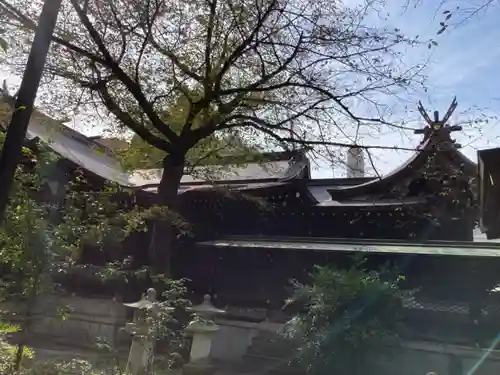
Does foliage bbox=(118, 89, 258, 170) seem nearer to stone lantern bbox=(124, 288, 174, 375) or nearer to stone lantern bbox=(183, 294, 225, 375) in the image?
stone lantern bbox=(183, 294, 225, 375)

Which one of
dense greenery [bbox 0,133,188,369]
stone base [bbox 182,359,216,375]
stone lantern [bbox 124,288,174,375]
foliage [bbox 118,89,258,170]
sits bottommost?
stone base [bbox 182,359,216,375]

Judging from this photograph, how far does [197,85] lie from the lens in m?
10.6

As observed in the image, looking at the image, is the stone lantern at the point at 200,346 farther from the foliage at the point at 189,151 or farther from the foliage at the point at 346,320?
the foliage at the point at 189,151

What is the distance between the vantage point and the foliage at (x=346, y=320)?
25.0ft

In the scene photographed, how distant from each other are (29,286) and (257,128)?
6.29 meters

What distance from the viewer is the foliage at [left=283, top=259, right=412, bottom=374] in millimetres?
7605

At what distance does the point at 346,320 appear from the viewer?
766 centimetres

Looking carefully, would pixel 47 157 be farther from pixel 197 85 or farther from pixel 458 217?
pixel 458 217

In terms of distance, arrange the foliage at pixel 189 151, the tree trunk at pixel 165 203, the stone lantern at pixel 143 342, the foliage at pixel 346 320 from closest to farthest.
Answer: the stone lantern at pixel 143 342, the foliage at pixel 346 320, the tree trunk at pixel 165 203, the foliage at pixel 189 151

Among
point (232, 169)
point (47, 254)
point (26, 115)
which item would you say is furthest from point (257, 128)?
point (26, 115)

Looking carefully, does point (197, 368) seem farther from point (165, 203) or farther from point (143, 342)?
point (165, 203)

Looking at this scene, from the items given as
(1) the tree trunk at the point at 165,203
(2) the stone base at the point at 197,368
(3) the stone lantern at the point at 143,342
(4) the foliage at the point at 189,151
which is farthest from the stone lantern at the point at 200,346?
(4) the foliage at the point at 189,151

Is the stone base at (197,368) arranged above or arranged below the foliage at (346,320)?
below

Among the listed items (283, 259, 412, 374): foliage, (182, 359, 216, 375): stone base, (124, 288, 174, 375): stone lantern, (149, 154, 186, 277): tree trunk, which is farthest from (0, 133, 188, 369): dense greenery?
(283, 259, 412, 374): foliage
